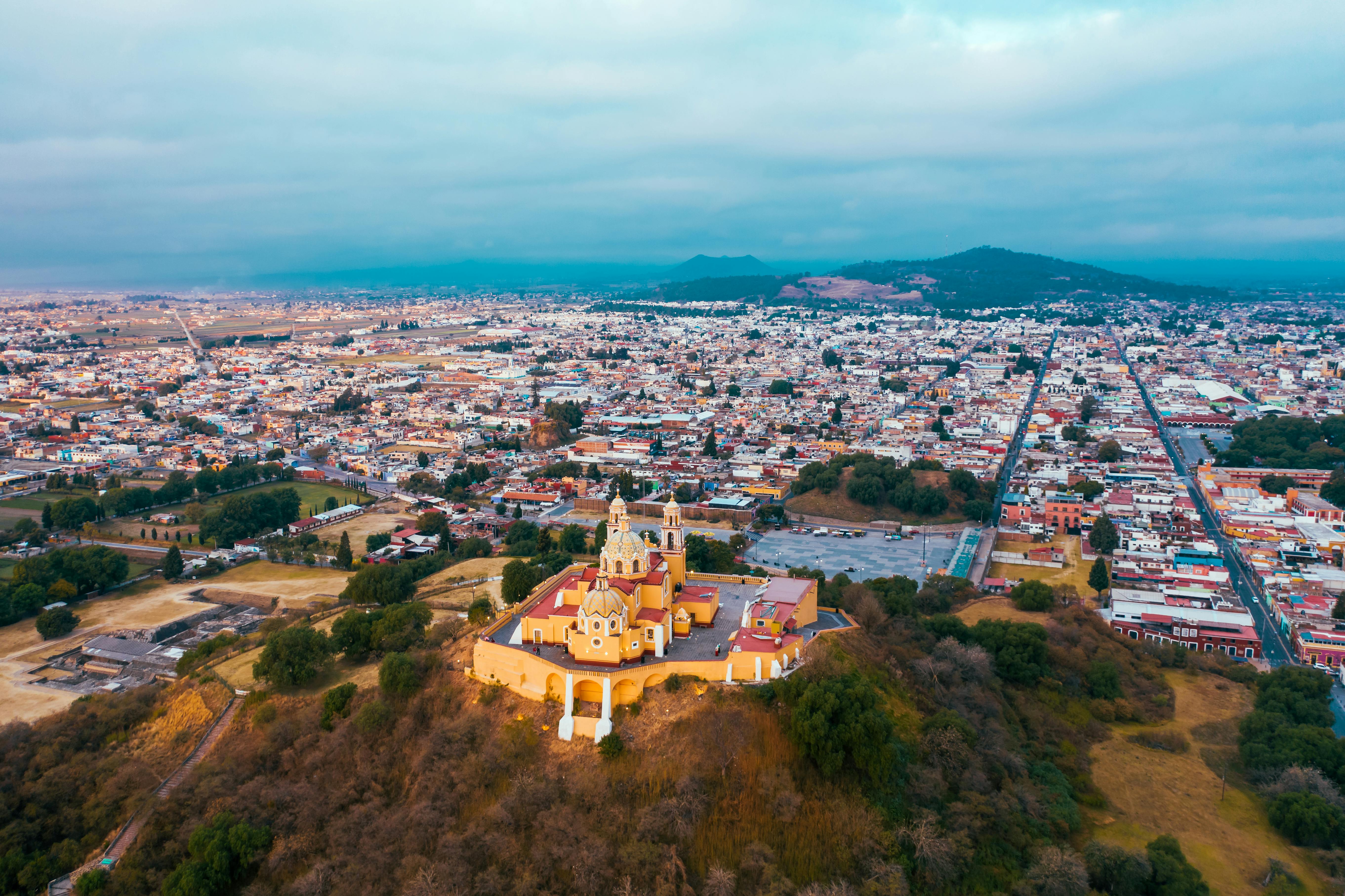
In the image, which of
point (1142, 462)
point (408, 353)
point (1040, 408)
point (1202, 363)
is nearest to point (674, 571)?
point (1142, 462)

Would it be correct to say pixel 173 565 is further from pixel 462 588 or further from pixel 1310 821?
pixel 1310 821

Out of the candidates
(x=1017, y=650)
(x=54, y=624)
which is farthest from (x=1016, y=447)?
(x=54, y=624)

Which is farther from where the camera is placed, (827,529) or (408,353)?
(408,353)

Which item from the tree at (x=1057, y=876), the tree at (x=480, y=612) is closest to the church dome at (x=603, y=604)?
the tree at (x=480, y=612)

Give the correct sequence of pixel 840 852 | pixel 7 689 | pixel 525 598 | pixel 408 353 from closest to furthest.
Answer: pixel 840 852, pixel 525 598, pixel 7 689, pixel 408 353

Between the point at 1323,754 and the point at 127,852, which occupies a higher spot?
the point at 1323,754

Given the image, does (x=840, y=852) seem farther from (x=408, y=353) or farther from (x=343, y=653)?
(x=408, y=353)

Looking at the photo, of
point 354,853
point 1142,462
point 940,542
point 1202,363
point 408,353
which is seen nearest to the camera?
point 354,853

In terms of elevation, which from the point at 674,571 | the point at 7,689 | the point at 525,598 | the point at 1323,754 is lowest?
the point at 7,689
